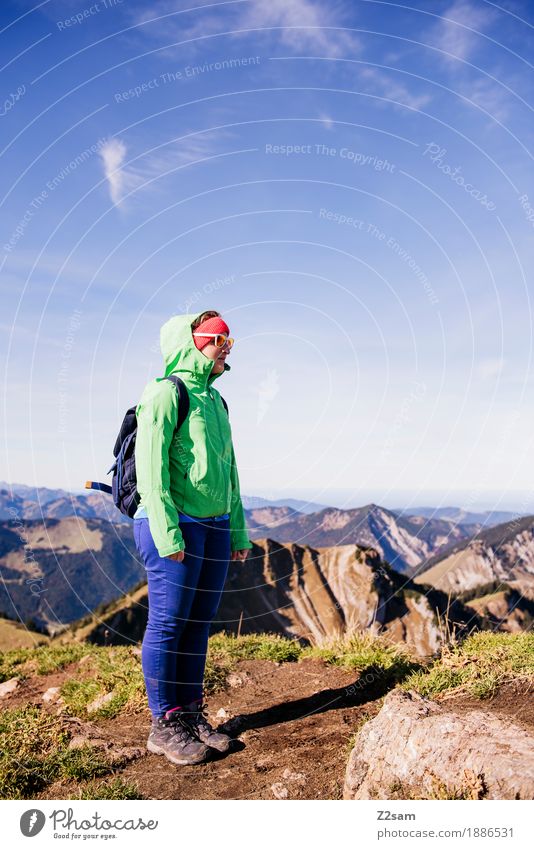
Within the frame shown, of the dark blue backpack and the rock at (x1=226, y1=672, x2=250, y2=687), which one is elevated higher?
the dark blue backpack

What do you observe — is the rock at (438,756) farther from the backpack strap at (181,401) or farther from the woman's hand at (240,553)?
the backpack strap at (181,401)

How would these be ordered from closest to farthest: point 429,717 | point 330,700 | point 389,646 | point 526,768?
1. point 526,768
2. point 429,717
3. point 330,700
4. point 389,646

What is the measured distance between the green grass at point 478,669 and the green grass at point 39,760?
10.9 feet

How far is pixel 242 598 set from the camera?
193 m

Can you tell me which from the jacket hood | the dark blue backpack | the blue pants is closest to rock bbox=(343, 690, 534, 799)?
the blue pants

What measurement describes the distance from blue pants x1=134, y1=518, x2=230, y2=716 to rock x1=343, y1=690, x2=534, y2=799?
192 centimetres

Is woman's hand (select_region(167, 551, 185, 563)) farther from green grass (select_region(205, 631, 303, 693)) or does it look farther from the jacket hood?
green grass (select_region(205, 631, 303, 693))

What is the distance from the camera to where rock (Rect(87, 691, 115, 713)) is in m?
7.38

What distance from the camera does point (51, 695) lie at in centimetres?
841

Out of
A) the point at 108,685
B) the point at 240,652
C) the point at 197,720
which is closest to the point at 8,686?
the point at 108,685

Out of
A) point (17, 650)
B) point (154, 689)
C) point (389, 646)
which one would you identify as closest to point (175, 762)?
point (154, 689)

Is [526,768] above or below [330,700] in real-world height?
above

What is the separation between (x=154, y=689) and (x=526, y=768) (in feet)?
11.2
